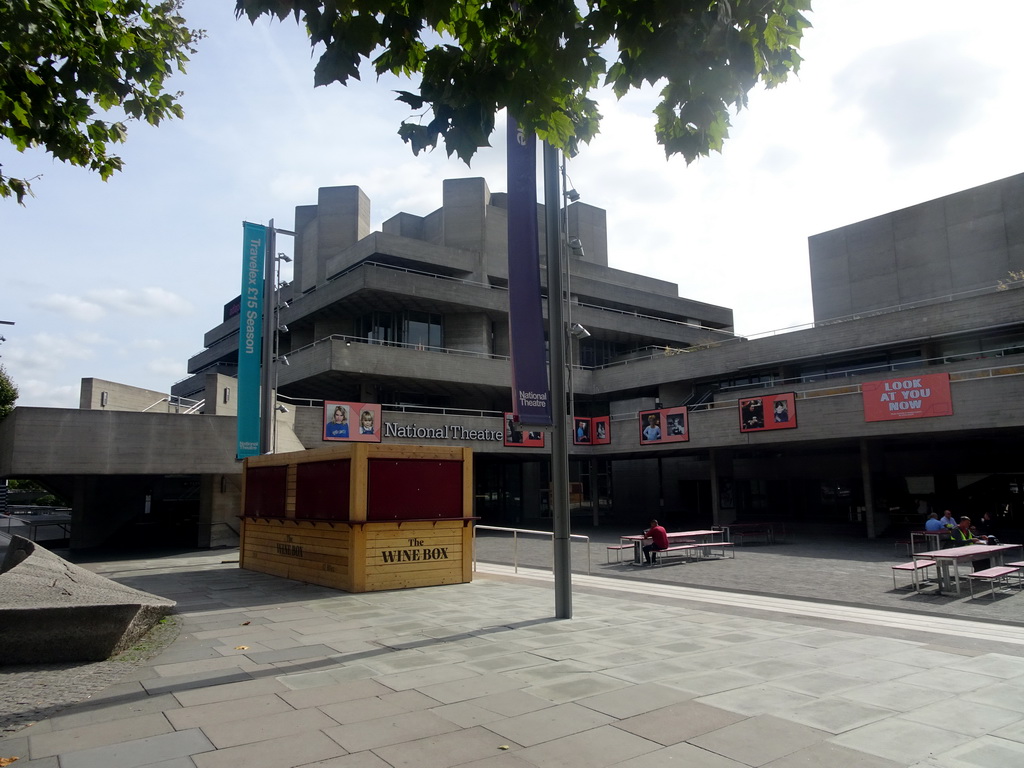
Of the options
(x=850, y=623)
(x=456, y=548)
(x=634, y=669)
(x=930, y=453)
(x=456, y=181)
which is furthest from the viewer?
(x=456, y=181)

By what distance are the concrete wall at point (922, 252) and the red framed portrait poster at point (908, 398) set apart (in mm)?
18070

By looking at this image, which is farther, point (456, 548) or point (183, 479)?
point (183, 479)

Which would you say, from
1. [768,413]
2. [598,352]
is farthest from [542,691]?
[598,352]

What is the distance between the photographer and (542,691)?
6.25m

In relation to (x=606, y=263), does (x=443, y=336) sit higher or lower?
lower

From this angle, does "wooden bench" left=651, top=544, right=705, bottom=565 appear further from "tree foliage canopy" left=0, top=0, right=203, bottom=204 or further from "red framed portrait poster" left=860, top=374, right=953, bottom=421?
"tree foliage canopy" left=0, top=0, right=203, bottom=204

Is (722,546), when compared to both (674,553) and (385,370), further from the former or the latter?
(385,370)

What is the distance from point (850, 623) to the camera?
32.5 feet

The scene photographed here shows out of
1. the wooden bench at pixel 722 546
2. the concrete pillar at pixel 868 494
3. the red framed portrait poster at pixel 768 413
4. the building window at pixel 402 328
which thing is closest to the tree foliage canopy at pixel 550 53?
the wooden bench at pixel 722 546

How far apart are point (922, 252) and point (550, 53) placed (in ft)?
152

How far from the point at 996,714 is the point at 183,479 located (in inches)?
1817

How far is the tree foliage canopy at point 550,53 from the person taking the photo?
4547mm

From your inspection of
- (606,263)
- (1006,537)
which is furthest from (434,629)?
(606,263)

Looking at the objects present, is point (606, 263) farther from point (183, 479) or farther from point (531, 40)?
point (531, 40)
